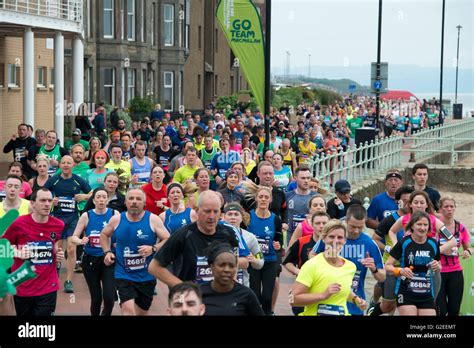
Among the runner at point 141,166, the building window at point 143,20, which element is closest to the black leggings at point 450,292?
the runner at point 141,166

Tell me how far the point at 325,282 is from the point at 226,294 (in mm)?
1380

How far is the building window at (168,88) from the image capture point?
49.1m

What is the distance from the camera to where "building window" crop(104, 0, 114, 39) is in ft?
138

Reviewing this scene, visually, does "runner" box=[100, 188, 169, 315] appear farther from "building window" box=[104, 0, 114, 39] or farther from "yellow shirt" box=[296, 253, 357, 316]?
"building window" box=[104, 0, 114, 39]

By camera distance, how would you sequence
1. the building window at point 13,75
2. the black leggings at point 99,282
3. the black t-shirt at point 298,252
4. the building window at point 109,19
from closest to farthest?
the black t-shirt at point 298,252 → the black leggings at point 99,282 → the building window at point 13,75 → the building window at point 109,19

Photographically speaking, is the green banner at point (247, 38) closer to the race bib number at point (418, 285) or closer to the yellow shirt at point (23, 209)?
the yellow shirt at point (23, 209)

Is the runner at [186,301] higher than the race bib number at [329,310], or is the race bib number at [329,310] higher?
the runner at [186,301]

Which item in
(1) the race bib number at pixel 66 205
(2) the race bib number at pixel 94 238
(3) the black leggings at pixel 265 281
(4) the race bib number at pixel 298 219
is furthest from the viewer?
(1) the race bib number at pixel 66 205

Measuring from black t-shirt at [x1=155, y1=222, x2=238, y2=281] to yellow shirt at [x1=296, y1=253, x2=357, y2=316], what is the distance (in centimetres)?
63

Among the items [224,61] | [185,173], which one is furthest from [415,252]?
[224,61]

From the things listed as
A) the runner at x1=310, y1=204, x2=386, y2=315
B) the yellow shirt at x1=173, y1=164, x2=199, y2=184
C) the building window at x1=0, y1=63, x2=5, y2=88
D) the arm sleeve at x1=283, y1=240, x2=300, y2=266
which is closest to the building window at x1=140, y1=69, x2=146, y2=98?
the building window at x1=0, y1=63, x2=5, y2=88

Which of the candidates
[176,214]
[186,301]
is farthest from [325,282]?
[176,214]

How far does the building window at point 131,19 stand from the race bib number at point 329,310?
36135mm

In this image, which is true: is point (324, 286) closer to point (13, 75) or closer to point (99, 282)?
point (99, 282)
